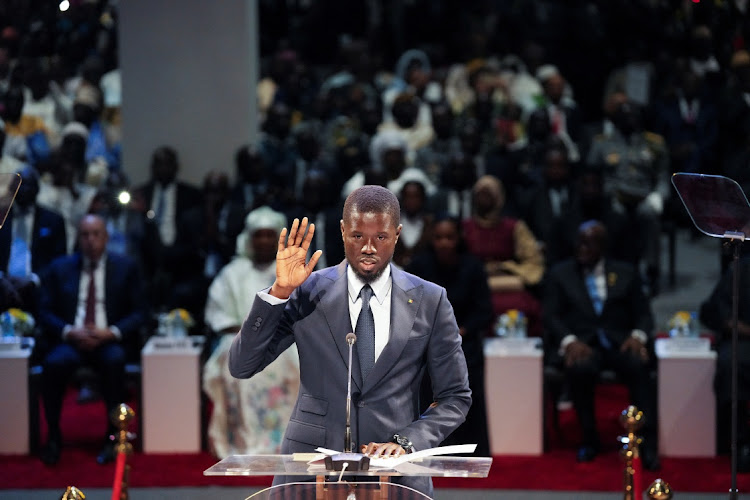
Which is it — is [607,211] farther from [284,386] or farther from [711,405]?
[284,386]

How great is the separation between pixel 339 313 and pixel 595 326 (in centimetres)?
435

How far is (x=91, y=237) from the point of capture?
7.62 metres

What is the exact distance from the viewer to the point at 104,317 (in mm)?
7645

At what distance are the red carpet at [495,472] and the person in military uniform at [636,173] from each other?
217cm

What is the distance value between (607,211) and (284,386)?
2.77m

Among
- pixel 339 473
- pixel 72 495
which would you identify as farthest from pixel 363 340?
pixel 72 495

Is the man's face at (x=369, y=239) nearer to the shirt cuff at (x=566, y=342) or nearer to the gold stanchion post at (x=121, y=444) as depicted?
the gold stanchion post at (x=121, y=444)

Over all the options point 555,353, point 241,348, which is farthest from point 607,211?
point 241,348

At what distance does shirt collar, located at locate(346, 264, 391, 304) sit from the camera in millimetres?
3502

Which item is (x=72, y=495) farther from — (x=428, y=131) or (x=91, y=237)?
(x=428, y=131)

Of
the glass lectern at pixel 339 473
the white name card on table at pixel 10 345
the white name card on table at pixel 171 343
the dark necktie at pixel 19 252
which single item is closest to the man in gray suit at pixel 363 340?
the glass lectern at pixel 339 473

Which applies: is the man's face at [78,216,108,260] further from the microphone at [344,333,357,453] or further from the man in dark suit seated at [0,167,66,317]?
the microphone at [344,333,357,453]

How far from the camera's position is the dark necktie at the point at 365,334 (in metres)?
3.45

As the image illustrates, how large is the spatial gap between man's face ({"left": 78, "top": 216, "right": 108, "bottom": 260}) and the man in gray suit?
4.30 m
